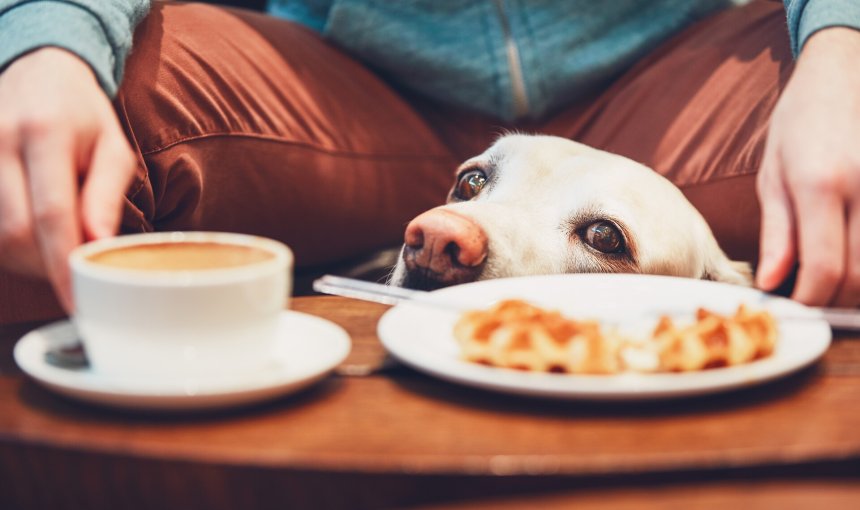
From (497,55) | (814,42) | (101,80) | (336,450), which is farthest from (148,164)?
(814,42)

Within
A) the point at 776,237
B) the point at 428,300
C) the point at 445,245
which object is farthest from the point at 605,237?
the point at 428,300

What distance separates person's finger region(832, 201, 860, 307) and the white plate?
0.22 feet

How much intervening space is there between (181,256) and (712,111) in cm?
148

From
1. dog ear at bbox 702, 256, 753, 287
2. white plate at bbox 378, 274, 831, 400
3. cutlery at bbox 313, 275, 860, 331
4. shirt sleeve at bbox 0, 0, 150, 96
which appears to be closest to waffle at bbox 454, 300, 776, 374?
white plate at bbox 378, 274, 831, 400

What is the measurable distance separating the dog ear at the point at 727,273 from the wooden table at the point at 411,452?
2.94ft

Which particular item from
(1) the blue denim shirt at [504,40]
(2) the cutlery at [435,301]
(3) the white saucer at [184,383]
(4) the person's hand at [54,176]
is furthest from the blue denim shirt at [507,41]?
(3) the white saucer at [184,383]

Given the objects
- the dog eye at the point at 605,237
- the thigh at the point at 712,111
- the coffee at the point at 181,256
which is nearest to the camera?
the coffee at the point at 181,256

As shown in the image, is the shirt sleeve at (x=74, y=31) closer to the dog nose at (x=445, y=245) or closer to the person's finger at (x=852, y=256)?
the dog nose at (x=445, y=245)

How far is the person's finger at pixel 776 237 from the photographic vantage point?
1032 millimetres

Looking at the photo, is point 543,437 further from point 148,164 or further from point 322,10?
point 322,10

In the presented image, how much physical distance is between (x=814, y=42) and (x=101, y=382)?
118 centimetres

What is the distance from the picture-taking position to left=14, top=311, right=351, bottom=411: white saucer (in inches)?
27.6

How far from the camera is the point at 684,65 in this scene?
2.04 m

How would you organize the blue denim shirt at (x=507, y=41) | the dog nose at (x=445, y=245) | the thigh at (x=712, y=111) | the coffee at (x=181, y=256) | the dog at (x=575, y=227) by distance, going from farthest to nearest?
1. the blue denim shirt at (x=507, y=41)
2. the thigh at (x=712, y=111)
3. the dog at (x=575, y=227)
4. the dog nose at (x=445, y=245)
5. the coffee at (x=181, y=256)
